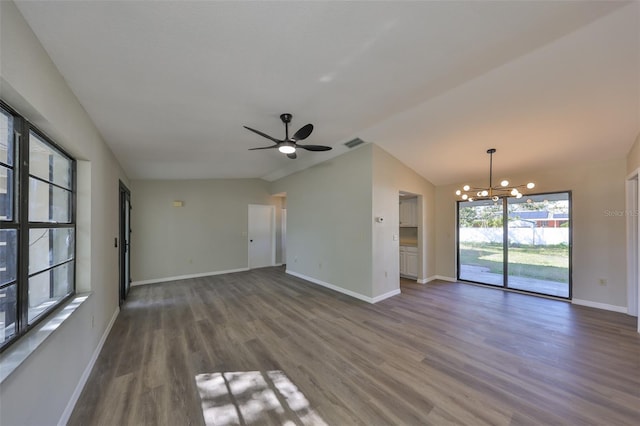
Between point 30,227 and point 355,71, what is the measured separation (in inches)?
108

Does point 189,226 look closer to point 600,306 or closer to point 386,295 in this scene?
point 386,295

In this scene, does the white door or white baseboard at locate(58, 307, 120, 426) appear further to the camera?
the white door

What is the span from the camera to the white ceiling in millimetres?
1564

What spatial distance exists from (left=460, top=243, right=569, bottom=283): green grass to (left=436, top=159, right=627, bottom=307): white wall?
0.30 meters

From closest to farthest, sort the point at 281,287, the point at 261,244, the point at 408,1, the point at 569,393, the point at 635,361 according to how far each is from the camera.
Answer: the point at 408,1, the point at 569,393, the point at 635,361, the point at 281,287, the point at 261,244

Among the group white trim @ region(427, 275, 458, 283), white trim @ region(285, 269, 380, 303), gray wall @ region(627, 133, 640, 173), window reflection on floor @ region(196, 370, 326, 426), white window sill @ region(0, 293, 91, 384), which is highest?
gray wall @ region(627, 133, 640, 173)

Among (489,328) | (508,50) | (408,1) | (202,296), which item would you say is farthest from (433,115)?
(202,296)

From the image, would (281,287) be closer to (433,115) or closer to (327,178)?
(327,178)

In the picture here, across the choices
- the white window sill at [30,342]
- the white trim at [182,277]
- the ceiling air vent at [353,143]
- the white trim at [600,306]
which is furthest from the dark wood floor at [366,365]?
the ceiling air vent at [353,143]

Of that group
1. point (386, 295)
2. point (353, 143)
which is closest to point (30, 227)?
point (353, 143)

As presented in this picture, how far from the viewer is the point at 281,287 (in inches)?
210

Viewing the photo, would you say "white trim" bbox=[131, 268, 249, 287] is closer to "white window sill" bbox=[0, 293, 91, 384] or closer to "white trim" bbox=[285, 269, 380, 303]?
"white trim" bbox=[285, 269, 380, 303]

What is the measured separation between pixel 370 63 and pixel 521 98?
6.77 feet

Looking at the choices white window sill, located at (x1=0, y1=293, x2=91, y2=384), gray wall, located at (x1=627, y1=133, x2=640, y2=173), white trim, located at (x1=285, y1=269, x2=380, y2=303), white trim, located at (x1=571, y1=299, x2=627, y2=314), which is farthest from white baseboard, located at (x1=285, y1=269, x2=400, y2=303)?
gray wall, located at (x1=627, y1=133, x2=640, y2=173)
